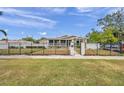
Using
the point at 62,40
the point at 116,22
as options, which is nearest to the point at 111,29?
the point at 116,22

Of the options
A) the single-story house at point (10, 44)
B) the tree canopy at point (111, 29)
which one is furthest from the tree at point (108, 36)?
the single-story house at point (10, 44)

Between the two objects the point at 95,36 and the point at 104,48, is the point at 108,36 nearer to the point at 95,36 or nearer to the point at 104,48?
the point at 95,36

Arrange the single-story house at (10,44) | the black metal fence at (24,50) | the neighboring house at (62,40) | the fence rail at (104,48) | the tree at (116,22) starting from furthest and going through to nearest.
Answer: the neighboring house at (62,40) < the tree at (116,22) < the single-story house at (10,44) < the fence rail at (104,48) < the black metal fence at (24,50)

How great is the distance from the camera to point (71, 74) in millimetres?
7461

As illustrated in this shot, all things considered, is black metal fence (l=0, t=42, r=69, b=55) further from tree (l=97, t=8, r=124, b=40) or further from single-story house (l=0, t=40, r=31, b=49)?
tree (l=97, t=8, r=124, b=40)

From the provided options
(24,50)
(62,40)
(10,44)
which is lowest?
(24,50)

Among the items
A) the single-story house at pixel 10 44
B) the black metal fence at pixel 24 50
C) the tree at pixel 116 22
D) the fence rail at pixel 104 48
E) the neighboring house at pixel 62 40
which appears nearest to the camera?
the black metal fence at pixel 24 50

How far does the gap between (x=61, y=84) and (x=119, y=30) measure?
22.2 m

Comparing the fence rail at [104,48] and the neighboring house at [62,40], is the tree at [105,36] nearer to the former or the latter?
the fence rail at [104,48]

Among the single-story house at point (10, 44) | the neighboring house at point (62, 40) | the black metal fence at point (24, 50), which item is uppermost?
the neighboring house at point (62, 40)

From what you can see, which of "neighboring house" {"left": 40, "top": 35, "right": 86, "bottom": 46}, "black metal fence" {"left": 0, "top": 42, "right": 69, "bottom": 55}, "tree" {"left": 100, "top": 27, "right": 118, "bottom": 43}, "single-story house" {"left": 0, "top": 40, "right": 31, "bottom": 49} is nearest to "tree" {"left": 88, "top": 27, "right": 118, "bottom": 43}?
"tree" {"left": 100, "top": 27, "right": 118, "bottom": 43}
